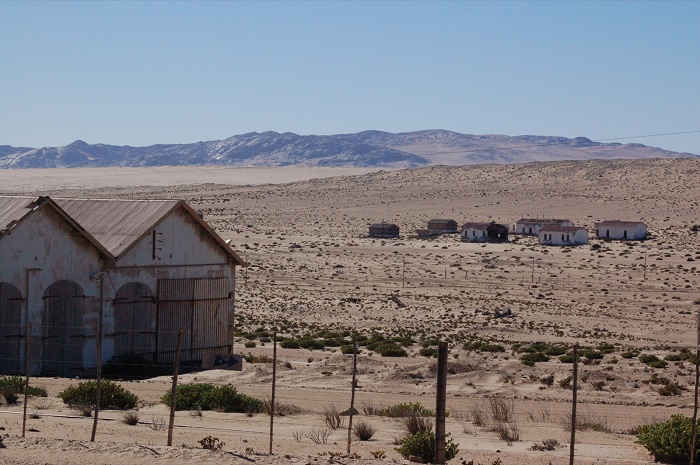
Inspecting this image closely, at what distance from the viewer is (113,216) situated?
26.5 metres

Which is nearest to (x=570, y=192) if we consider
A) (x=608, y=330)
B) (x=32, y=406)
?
(x=608, y=330)

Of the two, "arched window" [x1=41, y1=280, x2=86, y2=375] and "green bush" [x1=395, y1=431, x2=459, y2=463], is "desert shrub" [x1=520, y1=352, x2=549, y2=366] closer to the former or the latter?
"arched window" [x1=41, y1=280, x2=86, y2=375]

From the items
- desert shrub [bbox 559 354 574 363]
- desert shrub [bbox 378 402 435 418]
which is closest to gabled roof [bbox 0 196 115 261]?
desert shrub [bbox 378 402 435 418]

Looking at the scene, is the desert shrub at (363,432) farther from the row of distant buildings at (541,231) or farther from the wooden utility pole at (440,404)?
the row of distant buildings at (541,231)

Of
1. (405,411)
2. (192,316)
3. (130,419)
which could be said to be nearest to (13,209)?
(192,316)

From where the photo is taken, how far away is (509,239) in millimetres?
92125

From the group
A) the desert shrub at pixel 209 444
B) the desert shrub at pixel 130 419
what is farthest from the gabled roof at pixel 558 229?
the desert shrub at pixel 209 444

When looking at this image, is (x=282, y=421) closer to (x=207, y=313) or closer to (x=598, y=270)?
(x=207, y=313)

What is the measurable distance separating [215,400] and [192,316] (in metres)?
7.39

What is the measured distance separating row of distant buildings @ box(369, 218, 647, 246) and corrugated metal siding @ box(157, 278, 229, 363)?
62.0 meters

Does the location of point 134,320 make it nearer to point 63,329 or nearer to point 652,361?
point 63,329

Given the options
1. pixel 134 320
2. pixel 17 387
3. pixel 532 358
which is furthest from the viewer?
pixel 532 358

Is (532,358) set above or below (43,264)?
below

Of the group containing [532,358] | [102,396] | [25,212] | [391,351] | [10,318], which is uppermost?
[25,212]
